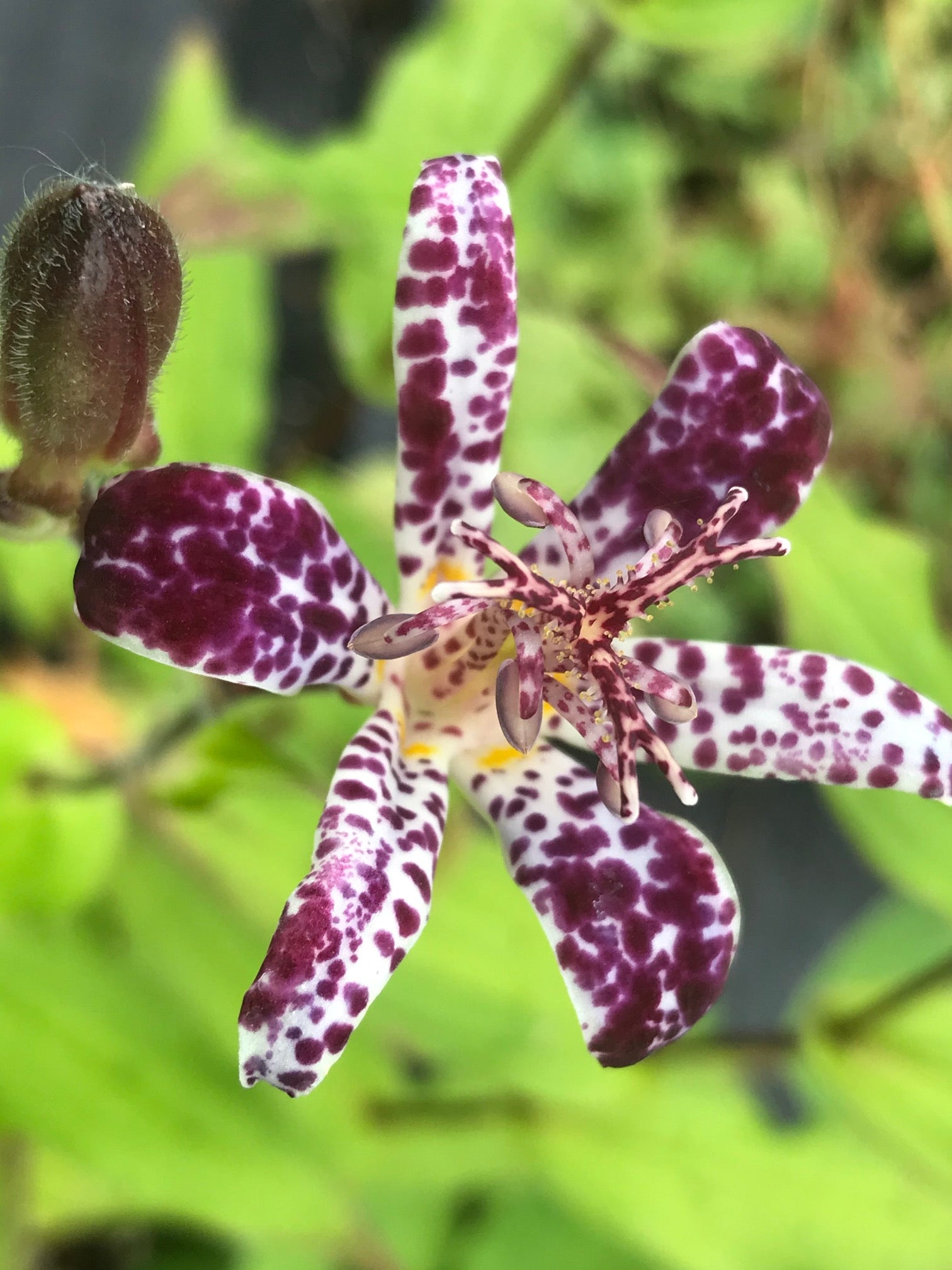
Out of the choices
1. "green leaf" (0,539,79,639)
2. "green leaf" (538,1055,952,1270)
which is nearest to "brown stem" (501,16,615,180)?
"green leaf" (0,539,79,639)

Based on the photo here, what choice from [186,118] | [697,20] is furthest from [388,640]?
[186,118]

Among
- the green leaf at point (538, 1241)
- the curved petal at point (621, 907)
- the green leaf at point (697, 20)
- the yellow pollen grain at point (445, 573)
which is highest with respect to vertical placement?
the green leaf at point (697, 20)

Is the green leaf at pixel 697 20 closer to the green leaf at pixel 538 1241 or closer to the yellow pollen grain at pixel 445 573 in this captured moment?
the yellow pollen grain at pixel 445 573

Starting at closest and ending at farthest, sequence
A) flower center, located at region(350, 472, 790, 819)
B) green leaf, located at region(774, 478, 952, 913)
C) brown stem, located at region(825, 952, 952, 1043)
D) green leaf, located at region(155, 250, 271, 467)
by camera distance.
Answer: flower center, located at region(350, 472, 790, 819), green leaf, located at region(774, 478, 952, 913), brown stem, located at region(825, 952, 952, 1043), green leaf, located at region(155, 250, 271, 467)

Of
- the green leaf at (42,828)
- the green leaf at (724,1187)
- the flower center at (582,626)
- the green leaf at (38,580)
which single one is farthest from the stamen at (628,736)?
the green leaf at (38,580)

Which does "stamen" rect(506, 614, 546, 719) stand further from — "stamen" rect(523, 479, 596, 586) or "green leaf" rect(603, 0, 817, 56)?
"green leaf" rect(603, 0, 817, 56)

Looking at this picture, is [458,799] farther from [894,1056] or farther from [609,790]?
[609,790]
